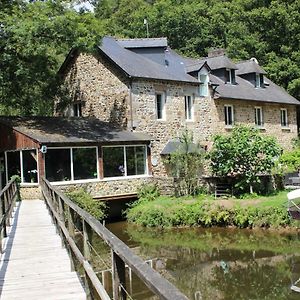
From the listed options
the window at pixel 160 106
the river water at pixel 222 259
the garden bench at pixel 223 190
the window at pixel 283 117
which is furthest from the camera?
the window at pixel 283 117

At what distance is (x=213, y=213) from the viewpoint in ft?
61.0

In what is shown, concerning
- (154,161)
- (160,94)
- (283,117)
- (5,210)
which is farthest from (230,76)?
(5,210)

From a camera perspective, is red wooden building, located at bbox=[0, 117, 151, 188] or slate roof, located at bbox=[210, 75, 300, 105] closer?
red wooden building, located at bbox=[0, 117, 151, 188]

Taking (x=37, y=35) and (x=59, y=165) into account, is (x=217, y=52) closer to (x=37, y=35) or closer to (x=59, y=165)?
(x=37, y=35)

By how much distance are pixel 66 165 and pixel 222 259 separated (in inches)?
361

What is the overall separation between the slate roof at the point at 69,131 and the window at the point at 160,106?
2.01m

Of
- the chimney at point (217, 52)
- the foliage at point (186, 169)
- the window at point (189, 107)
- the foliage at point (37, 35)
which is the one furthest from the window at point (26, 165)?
the chimney at point (217, 52)

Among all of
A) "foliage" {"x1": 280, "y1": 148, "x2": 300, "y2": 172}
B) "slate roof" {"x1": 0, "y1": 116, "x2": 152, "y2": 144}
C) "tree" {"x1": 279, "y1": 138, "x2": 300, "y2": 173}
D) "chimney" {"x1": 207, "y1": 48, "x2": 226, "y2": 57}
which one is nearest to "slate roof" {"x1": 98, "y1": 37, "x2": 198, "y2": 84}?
"slate roof" {"x1": 0, "y1": 116, "x2": 152, "y2": 144}

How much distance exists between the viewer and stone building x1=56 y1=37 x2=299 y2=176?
24062mm

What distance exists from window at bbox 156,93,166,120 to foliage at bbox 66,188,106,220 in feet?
24.0

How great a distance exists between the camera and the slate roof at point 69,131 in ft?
66.3

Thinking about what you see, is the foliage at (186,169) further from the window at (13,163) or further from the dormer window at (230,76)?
the dormer window at (230,76)

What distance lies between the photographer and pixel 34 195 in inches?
781

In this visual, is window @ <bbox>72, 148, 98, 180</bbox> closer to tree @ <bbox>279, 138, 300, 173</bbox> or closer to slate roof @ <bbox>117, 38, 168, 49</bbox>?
slate roof @ <bbox>117, 38, 168, 49</bbox>
